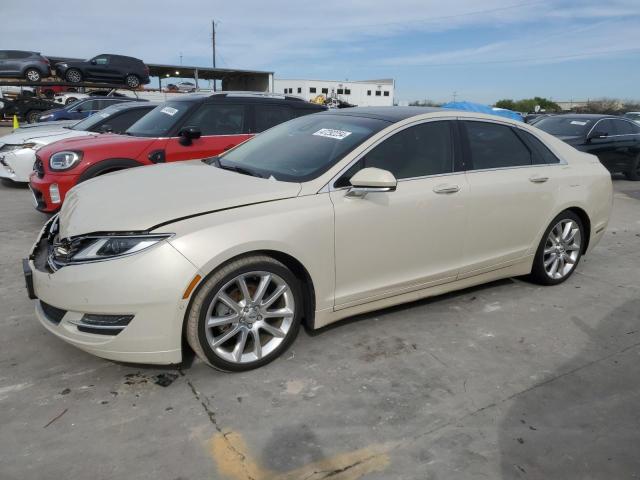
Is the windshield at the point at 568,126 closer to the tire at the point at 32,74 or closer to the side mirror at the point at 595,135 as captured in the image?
the side mirror at the point at 595,135

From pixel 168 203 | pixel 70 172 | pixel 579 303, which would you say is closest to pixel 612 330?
pixel 579 303

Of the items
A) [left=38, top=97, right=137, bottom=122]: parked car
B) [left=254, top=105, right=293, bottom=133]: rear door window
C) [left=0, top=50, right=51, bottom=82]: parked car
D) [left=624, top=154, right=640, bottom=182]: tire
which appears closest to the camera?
[left=254, top=105, right=293, bottom=133]: rear door window

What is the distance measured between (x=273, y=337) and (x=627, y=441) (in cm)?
195

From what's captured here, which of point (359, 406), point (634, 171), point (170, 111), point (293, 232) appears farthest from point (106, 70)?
point (359, 406)

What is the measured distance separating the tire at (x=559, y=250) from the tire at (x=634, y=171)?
29.5 ft

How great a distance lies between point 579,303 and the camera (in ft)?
13.8

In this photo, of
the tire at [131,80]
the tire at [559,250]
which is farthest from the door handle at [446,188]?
the tire at [131,80]

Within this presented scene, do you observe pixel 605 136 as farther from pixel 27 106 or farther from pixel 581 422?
pixel 27 106

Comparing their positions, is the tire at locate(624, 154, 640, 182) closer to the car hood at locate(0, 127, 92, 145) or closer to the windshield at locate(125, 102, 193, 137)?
the windshield at locate(125, 102, 193, 137)

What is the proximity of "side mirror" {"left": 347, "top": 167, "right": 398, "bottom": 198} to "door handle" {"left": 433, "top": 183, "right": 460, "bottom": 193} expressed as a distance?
589 millimetres

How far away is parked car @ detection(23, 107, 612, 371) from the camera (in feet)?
8.63

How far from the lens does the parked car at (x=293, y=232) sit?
104 inches

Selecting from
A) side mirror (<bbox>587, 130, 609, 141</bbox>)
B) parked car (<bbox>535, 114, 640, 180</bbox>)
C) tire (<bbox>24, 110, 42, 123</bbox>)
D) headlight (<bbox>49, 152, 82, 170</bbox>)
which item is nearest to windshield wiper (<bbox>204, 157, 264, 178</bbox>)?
headlight (<bbox>49, 152, 82, 170</bbox>)

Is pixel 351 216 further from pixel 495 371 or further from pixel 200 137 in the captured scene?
pixel 200 137
